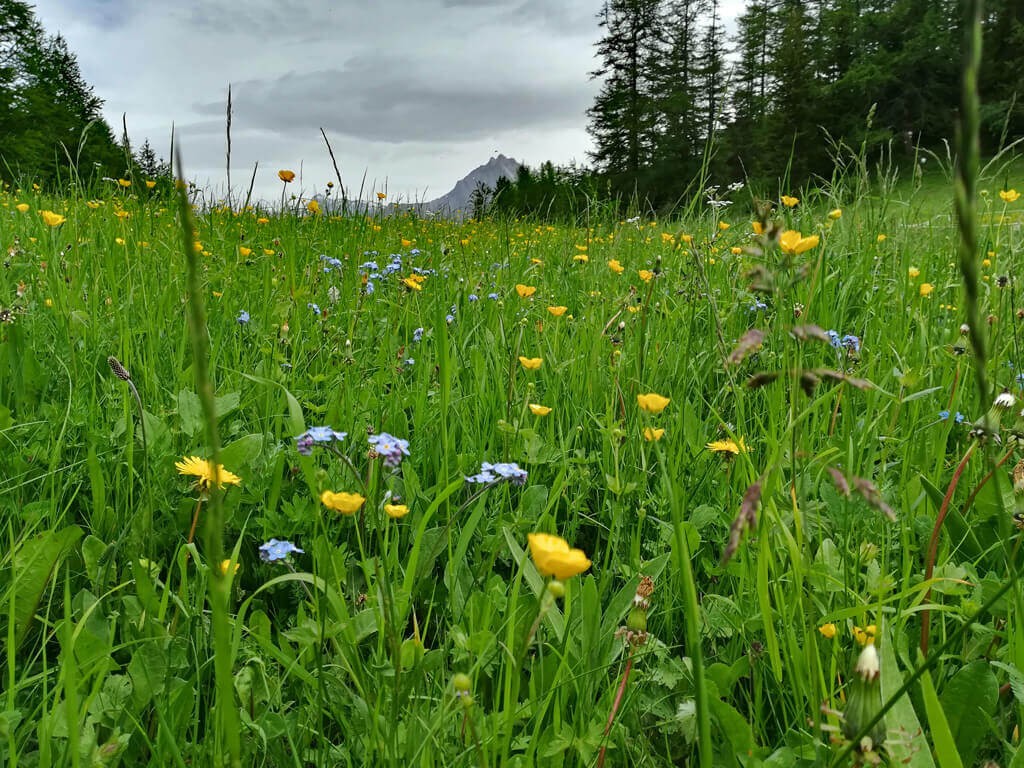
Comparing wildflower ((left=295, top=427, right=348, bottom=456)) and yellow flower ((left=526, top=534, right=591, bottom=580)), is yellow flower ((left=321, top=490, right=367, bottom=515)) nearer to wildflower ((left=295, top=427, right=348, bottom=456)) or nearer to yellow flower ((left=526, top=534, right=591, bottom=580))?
wildflower ((left=295, top=427, right=348, bottom=456))

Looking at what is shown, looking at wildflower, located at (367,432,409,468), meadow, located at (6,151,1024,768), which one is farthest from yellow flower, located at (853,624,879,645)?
wildflower, located at (367,432,409,468)

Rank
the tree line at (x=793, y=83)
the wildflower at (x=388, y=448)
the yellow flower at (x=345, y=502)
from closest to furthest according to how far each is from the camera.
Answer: the yellow flower at (x=345, y=502)
the wildflower at (x=388, y=448)
the tree line at (x=793, y=83)

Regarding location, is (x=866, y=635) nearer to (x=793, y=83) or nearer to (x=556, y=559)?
(x=556, y=559)

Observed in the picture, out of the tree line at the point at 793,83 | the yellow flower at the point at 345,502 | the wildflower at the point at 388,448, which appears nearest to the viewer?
the yellow flower at the point at 345,502

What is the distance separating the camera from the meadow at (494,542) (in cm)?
87

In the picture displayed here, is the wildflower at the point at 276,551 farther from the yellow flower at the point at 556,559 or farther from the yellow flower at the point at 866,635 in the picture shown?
the yellow flower at the point at 866,635

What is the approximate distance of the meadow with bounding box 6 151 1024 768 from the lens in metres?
0.87

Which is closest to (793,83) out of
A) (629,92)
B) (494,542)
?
(629,92)

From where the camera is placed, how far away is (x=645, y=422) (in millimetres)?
1632

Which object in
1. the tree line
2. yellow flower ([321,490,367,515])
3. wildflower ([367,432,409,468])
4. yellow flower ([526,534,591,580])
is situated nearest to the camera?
yellow flower ([526,534,591,580])

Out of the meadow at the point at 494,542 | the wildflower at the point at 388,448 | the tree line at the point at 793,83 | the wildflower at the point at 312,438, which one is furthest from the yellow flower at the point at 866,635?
the tree line at the point at 793,83

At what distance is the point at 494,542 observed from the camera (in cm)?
129

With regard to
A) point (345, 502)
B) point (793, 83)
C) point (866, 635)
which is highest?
point (793, 83)

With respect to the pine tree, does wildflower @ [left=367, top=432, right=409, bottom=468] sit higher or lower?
lower
